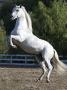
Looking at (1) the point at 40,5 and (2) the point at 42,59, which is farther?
(1) the point at 40,5

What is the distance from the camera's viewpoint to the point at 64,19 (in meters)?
29.4

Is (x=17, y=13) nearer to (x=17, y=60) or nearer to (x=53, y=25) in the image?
(x=17, y=60)

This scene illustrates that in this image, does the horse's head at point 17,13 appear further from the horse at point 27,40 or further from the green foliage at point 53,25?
the green foliage at point 53,25

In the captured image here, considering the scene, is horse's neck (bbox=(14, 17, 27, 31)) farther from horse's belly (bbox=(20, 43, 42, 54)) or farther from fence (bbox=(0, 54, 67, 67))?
fence (bbox=(0, 54, 67, 67))

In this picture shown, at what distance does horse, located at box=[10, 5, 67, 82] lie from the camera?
12.8m

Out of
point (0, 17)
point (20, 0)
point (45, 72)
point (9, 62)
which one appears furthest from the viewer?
point (0, 17)

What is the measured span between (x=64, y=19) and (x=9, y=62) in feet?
14.5

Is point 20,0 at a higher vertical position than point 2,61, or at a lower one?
higher

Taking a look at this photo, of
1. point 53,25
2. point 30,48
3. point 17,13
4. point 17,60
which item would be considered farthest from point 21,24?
point 53,25

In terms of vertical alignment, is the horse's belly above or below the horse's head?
below

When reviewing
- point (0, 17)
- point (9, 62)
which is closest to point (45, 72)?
point (9, 62)

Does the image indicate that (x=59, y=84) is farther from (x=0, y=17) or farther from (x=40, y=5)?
(x=0, y=17)

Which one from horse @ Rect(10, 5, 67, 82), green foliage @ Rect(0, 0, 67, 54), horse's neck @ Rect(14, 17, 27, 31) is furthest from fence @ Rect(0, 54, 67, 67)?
horse's neck @ Rect(14, 17, 27, 31)

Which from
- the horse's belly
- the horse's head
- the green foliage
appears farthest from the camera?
the green foliage
